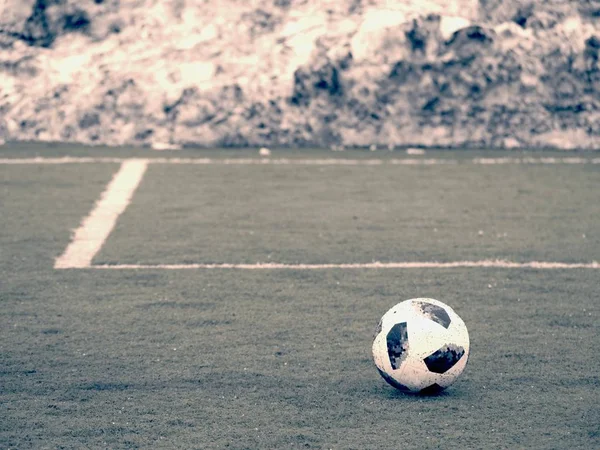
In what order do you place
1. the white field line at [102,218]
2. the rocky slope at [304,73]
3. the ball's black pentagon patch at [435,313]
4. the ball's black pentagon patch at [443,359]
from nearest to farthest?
the ball's black pentagon patch at [443,359]
the ball's black pentagon patch at [435,313]
the white field line at [102,218]
the rocky slope at [304,73]

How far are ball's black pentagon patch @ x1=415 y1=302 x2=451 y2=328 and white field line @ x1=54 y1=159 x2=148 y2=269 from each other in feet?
9.23

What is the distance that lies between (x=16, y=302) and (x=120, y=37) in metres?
7.03

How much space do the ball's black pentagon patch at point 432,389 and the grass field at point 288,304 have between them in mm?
32

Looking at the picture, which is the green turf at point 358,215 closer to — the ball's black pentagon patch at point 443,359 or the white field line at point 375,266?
the white field line at point 375,266

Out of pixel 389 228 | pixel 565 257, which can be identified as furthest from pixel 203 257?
pixel 565 257

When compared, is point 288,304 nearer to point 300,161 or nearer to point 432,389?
point 432,389

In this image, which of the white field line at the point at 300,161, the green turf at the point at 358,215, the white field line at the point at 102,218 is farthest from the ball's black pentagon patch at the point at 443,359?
the white field line at the point at 300,161

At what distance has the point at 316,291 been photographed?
614 cm

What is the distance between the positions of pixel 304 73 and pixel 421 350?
25.9 feet

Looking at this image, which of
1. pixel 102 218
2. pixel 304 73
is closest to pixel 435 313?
pixel 102 218

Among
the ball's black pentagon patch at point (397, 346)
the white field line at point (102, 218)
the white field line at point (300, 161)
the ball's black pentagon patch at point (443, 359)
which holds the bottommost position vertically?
the white field line at point (300, 161)

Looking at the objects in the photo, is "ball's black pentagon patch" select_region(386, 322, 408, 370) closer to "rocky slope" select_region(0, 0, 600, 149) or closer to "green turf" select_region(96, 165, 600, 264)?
"green turf" select_region(96, 165, 600, 264)

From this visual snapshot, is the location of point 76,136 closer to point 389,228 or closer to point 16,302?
point 389,228

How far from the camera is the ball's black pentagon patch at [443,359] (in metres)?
4.38
